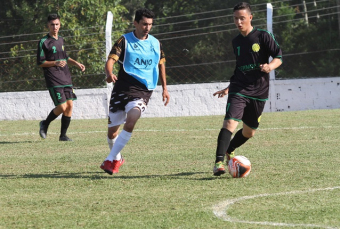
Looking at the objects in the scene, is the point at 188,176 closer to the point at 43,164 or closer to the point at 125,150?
the point at 43,164

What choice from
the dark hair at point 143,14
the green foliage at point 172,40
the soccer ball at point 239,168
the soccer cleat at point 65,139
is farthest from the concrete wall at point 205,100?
the soccer ball at point 239,168

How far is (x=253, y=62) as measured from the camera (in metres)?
7.32

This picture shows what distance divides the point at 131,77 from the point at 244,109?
50.7 inches

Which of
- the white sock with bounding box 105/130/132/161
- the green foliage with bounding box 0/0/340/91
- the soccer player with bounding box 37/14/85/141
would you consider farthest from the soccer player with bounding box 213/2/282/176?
the green foliage with bounding box 0/0/340/91

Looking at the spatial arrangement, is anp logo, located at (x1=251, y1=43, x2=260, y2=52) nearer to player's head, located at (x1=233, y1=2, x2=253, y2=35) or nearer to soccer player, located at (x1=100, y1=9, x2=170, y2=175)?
player's head, located at (x1=233, y1=2, x2=253, y2=35)

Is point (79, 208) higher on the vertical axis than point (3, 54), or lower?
lower

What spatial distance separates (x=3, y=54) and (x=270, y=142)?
1193cm

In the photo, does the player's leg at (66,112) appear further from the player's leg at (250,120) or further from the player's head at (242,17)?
the player's head at (242,17)

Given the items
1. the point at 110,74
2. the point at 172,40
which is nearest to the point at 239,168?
the point at 110,74

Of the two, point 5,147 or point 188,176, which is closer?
point 188,176

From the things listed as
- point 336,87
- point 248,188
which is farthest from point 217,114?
point 248,188

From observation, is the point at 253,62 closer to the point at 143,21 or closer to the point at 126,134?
the point at 143,21

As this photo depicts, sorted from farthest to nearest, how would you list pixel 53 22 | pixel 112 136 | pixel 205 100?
1. pixel 205 100
2. pixel 53 22
3. pixel 112 136

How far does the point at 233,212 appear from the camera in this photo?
5121 millimetres
